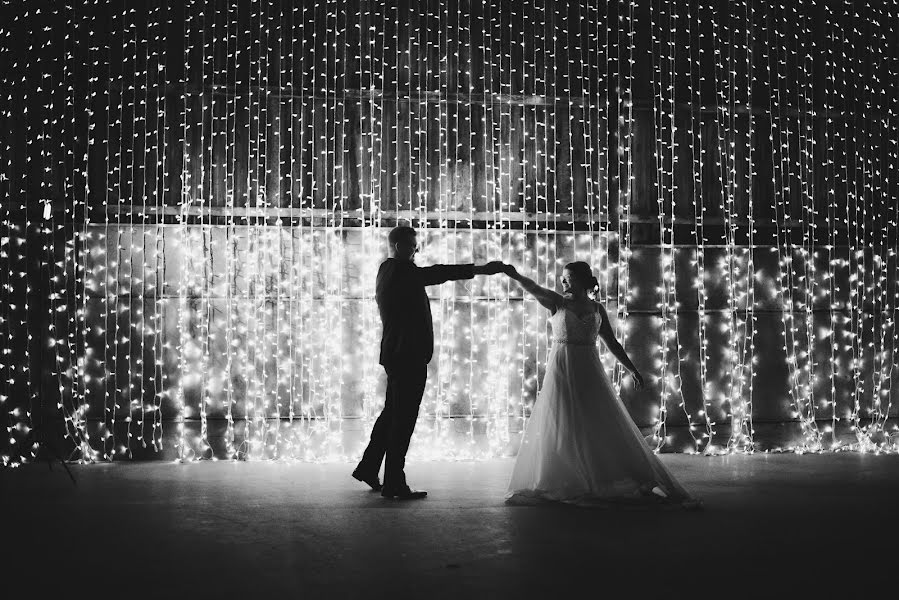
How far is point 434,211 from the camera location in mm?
6785

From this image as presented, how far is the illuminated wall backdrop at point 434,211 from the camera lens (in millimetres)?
6441

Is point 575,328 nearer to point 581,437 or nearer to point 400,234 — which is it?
point 581,437

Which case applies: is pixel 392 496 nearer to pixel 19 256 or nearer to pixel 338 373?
pixel 338 373

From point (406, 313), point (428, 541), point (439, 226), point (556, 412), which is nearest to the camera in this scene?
point (428, 541)

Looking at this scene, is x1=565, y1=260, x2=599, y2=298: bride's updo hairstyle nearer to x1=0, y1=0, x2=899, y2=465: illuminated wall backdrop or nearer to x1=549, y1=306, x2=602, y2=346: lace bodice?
x1=549, y1=306, x2=602, y2=346: lace bodice

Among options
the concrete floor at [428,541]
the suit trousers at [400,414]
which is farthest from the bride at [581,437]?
the suit trousers at [400,414]

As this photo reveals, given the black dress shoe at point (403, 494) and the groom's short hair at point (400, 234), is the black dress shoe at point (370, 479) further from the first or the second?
the groom's short hair at point (400, 234)

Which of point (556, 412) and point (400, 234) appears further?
point (400, 234)

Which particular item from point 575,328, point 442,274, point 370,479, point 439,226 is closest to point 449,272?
point 442,274

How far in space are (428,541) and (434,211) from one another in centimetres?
378

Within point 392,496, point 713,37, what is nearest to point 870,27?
point 713,37

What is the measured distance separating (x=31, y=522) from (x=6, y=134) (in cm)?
389

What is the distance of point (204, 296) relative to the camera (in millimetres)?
6496

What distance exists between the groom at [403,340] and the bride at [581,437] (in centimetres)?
59
